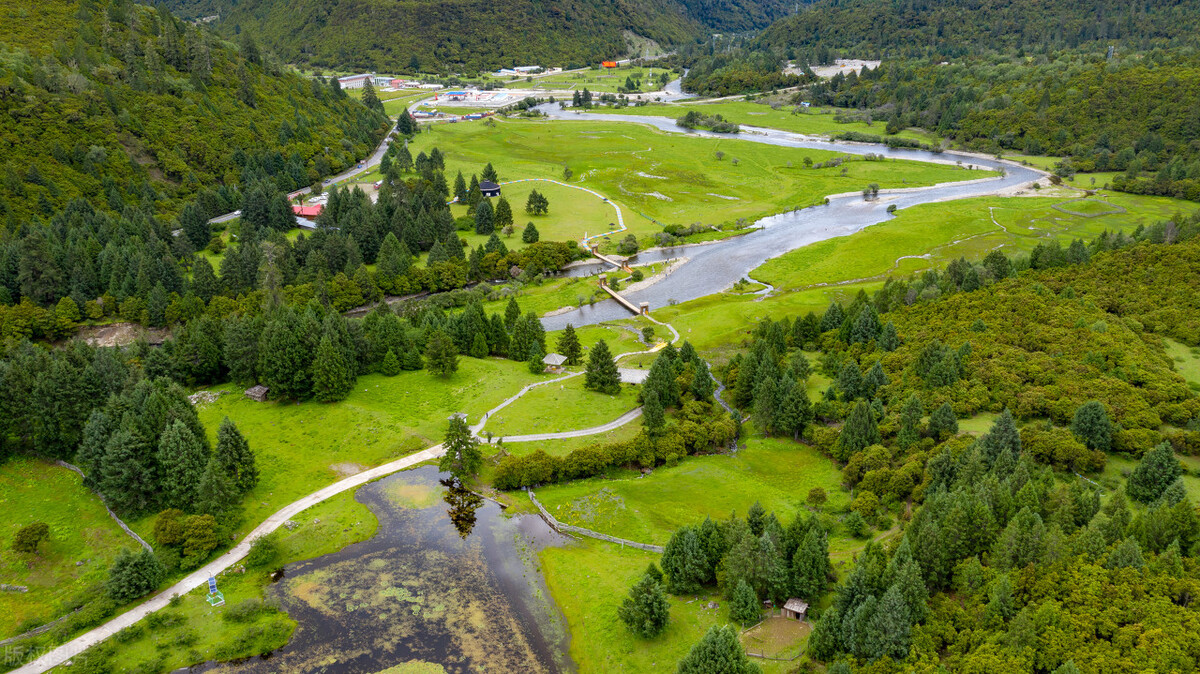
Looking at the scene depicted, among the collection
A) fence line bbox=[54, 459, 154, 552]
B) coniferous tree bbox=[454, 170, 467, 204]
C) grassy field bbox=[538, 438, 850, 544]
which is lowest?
grassy field bbox=[538, 438, 850, 544]

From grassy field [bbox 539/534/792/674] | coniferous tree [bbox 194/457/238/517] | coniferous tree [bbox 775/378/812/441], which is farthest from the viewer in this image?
coniferous tree [bbox 775/378/812/441]

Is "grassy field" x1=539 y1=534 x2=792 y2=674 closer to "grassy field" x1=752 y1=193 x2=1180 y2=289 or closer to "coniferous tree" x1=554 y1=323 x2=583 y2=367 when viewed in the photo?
"coniferous tree" x1=554 y1=323 x2=583 y2=367

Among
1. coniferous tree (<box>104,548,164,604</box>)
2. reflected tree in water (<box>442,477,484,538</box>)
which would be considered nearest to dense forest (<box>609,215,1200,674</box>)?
reflected tree in water (<box>442,477,484,538</box>)

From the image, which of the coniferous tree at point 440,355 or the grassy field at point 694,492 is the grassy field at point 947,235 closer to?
the grassy field at point 694,492

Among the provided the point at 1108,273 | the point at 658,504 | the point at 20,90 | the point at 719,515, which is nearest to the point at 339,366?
the point at 658,504

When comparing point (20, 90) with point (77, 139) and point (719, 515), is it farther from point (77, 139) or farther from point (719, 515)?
point (719, 515)

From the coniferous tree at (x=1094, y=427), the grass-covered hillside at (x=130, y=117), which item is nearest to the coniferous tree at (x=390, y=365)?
the coniferous tree at (x=1094, y=427)

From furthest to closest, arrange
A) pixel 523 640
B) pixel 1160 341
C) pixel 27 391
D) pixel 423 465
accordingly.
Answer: pixel 1160 341 < pixel 423 465 < pixel 27 391 < pixel 523 640
